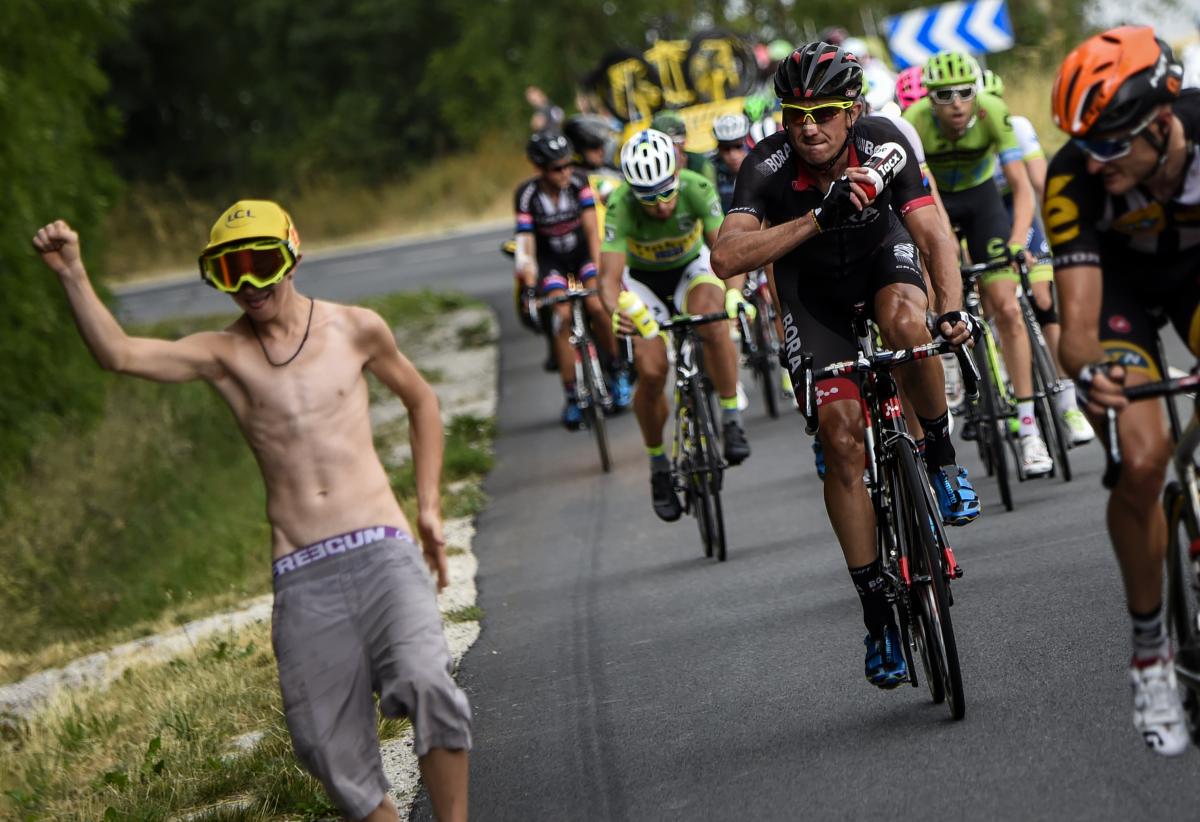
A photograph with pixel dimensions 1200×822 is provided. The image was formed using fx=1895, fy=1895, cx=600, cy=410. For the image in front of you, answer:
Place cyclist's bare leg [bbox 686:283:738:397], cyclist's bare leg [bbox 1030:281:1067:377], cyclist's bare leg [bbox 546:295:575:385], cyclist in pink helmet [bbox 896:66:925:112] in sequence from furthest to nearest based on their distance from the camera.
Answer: cyclist's bare leg [bbox 546:295:575:385] → cyclist in pink helmet [bbox 896:66:925:112] → cyclist's bare leg [bbox 686:283:738:397] → cyclist's bare leg [bbox 1030:281:1067:377]

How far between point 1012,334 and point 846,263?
3.86m

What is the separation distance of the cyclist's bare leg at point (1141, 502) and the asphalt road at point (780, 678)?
641 mm

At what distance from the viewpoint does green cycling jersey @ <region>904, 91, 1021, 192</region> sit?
433 inches

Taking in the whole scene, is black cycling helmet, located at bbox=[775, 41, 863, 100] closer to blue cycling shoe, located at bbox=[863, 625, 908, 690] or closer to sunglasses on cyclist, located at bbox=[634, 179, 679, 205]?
blue cycling shoe, located at bbox=[863, 625, 908, 690]

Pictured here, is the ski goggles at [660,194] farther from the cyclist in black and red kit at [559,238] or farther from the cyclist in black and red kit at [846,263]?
the cyclist in black and red kit at [559,238]

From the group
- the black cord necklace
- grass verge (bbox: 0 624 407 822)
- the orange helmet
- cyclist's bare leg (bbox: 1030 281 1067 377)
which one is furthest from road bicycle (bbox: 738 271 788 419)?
the orange helmet

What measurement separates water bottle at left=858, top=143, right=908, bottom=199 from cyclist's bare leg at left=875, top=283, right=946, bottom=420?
0.49 meters

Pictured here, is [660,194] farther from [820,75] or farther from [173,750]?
[173,750]

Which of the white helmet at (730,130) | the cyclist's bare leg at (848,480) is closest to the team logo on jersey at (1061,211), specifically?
the cyclist's bare leg at (848,480)

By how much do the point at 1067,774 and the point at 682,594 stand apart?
13.5 feet

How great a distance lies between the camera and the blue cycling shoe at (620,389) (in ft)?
54.3

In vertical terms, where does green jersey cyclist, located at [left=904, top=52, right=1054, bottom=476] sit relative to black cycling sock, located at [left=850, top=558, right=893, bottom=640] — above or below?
above

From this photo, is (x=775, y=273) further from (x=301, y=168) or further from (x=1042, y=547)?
(x=301, y=168)

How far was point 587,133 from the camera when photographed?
1739 cm
